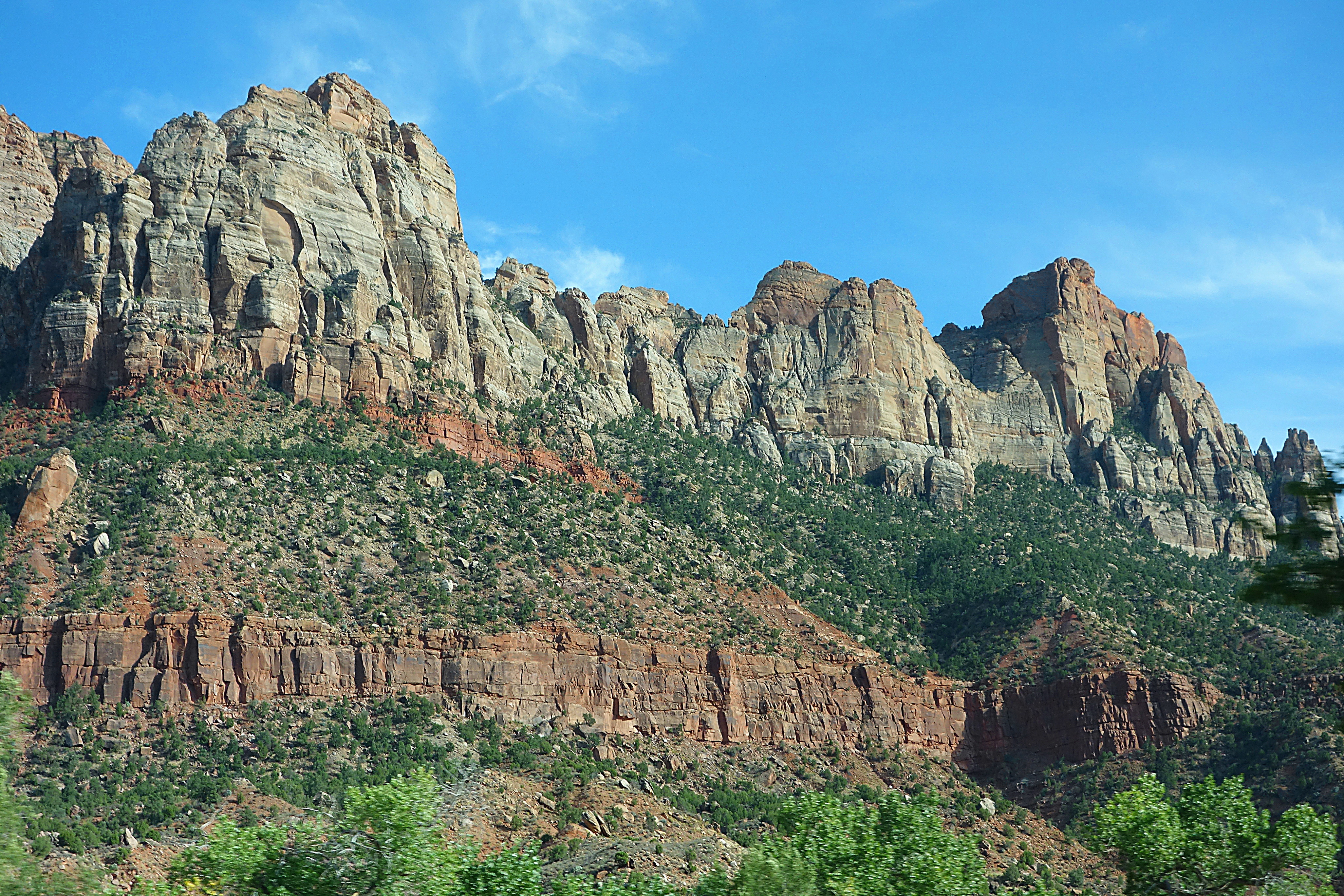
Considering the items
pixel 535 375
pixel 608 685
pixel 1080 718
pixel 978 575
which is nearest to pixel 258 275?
pixel 535 375

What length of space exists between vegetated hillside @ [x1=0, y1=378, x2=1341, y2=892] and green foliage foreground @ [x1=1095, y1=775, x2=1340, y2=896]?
26.6 metres

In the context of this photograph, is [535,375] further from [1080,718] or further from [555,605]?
[1080,718]

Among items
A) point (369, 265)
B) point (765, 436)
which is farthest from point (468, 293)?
point (765, 436)

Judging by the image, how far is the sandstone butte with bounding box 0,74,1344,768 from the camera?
268ft

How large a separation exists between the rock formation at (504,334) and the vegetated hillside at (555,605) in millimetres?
5518

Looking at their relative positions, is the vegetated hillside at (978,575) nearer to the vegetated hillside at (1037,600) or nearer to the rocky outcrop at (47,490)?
the vegetated hillside at (1037,600)

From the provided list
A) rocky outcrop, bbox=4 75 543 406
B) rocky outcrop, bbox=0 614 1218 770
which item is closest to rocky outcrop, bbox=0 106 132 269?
rocky outcrop, bbox=4 75 543 406

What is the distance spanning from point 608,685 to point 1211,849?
1945 inches

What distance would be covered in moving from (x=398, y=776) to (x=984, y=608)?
7627 cm

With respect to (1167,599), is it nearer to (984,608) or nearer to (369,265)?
(984,608)

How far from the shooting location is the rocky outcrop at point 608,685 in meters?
72.0

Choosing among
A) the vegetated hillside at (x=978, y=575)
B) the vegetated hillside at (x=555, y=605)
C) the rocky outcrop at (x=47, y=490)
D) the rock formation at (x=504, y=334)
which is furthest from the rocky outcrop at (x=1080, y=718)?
the rocky outcrop at (x=47, y=490)

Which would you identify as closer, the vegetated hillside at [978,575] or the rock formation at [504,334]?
the rock formation at [504,334]

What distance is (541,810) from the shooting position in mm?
70125
